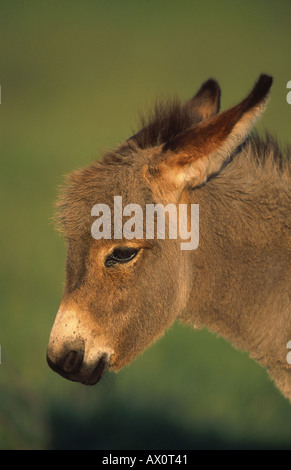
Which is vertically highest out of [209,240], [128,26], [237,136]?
[128,26]

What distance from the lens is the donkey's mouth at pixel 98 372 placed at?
3.42m

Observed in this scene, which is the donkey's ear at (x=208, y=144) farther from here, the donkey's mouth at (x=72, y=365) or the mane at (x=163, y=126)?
the donkey's mouth at (x=72, y=365)

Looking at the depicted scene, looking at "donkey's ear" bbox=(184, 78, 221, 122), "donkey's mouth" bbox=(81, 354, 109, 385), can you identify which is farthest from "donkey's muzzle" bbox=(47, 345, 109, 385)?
"donkey's ear" bbox=(184, 78, 221, 122)

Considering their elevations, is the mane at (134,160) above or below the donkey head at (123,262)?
above

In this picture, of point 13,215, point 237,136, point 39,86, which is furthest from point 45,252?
point 39,86

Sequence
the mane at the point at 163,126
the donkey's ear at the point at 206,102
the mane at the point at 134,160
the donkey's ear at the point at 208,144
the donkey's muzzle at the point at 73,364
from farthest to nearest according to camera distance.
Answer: the donkey's ear at the point at 206,102 < the mane at the point at 163,126 < the mane at the point at 134,160 < the donkey's muzzle at the point at 73,364 < the donkey's ear at the point at 208,144

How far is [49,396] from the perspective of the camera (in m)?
5.88

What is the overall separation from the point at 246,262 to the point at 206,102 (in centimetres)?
141

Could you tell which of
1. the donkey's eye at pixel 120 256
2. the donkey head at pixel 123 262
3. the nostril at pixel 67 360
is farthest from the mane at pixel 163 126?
the nostril at pixel 67 360

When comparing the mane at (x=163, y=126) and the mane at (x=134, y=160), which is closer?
the mane at (x=134, y=160)

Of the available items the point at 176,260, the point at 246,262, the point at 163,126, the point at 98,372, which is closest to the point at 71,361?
the point at 98,372

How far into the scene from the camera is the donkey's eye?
3.37 metres

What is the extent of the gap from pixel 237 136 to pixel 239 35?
22.9 meters

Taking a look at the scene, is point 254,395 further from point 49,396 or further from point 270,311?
point 270,311
